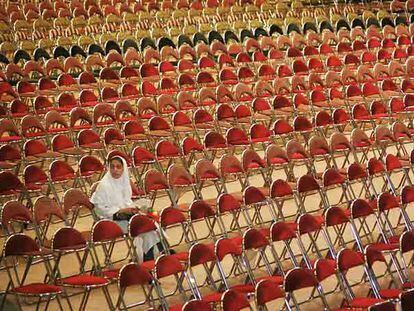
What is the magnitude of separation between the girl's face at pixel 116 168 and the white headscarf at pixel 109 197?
0.03 metres

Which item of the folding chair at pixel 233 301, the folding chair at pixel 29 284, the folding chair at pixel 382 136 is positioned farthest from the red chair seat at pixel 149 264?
the folding chair at pixel 382 136

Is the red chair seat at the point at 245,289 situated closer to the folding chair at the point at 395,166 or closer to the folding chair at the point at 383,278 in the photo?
the folding chair at the point at 383,278

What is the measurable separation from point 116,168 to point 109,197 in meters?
0.28

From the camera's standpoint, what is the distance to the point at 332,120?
9.61 meters

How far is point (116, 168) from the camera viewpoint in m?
7.23

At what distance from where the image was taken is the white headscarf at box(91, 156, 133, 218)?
706 centimetres

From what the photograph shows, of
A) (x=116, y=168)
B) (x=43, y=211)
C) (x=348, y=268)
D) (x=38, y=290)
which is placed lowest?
(x=348, y=268)

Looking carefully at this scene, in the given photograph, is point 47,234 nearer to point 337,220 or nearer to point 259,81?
point 337,220

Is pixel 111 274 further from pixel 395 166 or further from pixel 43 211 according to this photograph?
pixel 395 166

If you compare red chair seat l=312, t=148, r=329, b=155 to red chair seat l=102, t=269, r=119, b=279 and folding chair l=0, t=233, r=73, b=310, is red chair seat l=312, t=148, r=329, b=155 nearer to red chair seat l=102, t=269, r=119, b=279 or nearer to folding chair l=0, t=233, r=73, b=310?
red chair seat l=102, t=269, r=119, b=279

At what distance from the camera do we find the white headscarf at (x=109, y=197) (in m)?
7.06

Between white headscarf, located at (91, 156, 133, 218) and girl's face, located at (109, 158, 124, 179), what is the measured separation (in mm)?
A: 29

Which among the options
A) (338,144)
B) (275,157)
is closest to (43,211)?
(275,157)

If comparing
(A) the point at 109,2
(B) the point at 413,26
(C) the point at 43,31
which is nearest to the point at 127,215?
(C) the point at 43,31
